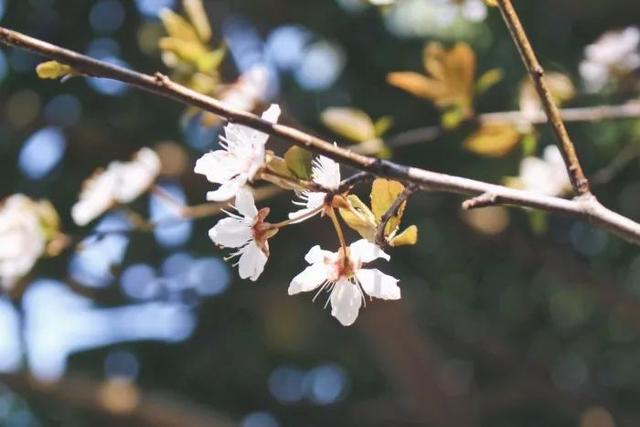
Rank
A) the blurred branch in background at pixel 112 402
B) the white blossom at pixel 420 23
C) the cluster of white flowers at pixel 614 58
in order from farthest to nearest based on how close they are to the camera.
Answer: the blurred branch in background at pixel 112 402 → the white blossom at pixel 420 23 → the cluster of white flowers at pixel 614 58

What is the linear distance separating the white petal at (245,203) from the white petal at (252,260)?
2cm

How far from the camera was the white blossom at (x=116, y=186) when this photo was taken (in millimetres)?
1000

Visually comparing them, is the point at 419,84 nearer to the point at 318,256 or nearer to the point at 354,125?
the point at 354,125

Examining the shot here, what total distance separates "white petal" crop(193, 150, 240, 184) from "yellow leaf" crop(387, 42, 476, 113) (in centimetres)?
43

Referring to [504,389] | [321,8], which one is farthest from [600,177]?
[504,389]

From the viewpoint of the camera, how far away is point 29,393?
5.95 feet

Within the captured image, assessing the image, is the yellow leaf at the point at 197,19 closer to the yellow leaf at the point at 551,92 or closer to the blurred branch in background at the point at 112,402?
the yellow leaf at the point at 551,92

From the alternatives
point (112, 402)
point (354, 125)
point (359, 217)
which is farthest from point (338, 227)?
point (112, 402)

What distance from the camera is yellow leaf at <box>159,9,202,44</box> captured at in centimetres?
90

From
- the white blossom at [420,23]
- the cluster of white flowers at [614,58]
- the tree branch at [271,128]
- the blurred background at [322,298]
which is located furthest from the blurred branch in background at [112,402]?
the tree branch at [271,128]

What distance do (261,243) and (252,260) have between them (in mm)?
11

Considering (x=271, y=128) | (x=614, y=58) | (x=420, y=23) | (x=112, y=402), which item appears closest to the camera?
(x=271, y=128)

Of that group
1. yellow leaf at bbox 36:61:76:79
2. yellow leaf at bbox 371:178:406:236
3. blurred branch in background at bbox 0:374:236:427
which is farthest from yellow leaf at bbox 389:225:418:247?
blurred branch in background at bbox 0:374:236:427

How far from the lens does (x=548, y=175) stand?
1016 mm
